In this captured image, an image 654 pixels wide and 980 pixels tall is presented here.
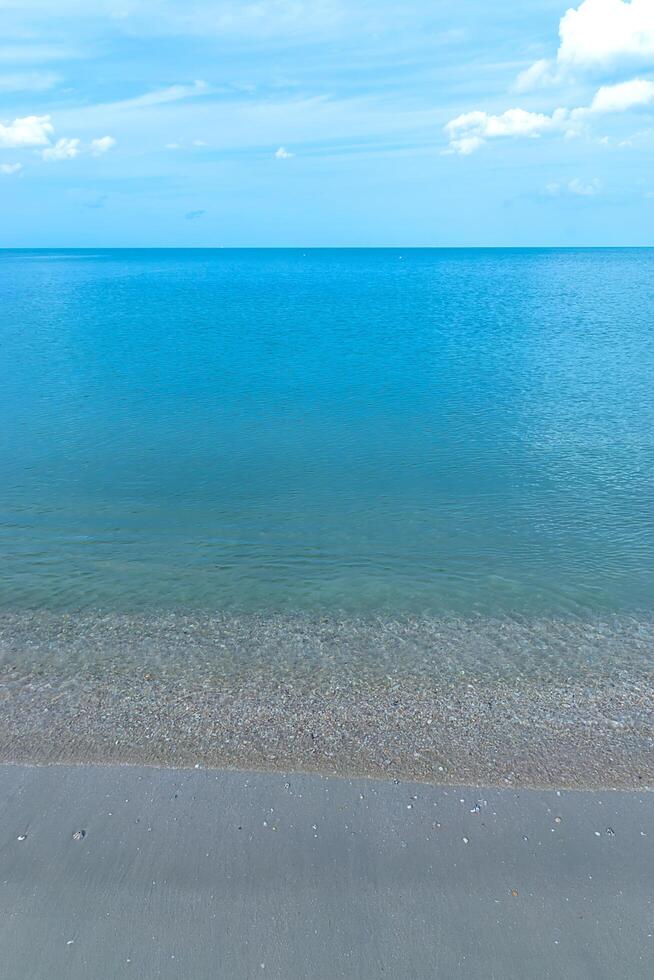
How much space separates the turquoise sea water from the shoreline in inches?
46.6

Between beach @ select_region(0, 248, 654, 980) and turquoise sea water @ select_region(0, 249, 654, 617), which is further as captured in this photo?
turquoise sea water @ select_region(0, 249, 654, 617)

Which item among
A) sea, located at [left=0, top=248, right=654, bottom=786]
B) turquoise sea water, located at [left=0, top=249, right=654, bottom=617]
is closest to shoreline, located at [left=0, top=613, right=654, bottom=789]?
sea, located at [left=0, top=248, right=654, bottom=786]

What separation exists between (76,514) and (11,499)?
2938mm

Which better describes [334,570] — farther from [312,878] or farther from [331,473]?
[312,878]

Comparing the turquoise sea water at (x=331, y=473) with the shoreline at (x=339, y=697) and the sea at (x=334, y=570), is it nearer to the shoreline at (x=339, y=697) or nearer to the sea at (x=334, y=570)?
the sea at (x=334, y=570)

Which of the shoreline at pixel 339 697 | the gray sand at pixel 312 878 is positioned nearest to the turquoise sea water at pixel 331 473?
the shoreline at pixel 339 697

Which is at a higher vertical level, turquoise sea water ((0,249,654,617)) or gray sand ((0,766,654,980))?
gray sand ((0,766,654,980))

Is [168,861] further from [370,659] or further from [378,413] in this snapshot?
[378,413]

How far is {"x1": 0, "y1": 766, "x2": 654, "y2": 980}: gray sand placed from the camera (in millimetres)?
8141

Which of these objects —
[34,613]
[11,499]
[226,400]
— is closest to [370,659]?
[34,613]

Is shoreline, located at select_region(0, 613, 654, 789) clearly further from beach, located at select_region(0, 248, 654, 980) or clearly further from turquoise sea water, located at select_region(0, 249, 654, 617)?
turquoise sea water, located at select_region(0, 249, 654, 617)

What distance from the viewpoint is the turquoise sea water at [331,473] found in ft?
56.9

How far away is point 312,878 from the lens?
9125 millimetres

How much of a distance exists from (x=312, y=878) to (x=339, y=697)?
399 centimetres
